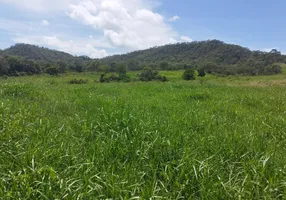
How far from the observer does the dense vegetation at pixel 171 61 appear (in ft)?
149

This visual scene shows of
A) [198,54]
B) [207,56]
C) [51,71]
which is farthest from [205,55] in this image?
[51,71]

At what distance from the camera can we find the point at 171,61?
103 meters

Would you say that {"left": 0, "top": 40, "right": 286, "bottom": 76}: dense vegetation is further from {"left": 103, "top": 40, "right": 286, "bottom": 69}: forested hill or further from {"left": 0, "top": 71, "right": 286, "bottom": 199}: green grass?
{"left": 0, "top": 71, "right": 286, "bottom": 199}: green grass

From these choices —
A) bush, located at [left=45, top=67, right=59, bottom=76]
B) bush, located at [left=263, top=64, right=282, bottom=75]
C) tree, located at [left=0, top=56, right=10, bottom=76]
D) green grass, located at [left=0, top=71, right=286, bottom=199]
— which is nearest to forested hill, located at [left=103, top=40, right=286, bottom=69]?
bush, located at [left=263, top=64, right=282, bottom=75]

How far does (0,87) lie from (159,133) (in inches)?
276

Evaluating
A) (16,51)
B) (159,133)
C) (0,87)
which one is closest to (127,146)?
(159,133)

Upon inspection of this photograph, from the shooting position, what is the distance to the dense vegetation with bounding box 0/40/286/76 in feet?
149

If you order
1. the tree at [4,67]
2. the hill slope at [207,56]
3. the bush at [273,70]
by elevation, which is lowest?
the tree at [4,67]

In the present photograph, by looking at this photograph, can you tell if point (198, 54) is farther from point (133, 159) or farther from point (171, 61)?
point (133, 159)

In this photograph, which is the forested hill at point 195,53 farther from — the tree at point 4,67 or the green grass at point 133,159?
the green grass at point 133,159

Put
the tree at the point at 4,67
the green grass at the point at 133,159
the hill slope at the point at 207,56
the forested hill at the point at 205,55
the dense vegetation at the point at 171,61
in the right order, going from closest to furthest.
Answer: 1. the green grass at the point at 133,159
2. the tree at the point at 4,67
3. the dense vegetation at the point at 171,61
4. the hill slope at the point at 207,56
5. the forested hill at the point at 205,55

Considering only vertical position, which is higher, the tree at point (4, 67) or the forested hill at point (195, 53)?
the forested hill at point (195, 53)

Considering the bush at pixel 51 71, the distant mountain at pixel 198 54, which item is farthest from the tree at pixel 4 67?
the distant mountain at pixel 198 54

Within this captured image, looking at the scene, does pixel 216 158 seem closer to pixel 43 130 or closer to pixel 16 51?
pixel 43 130
